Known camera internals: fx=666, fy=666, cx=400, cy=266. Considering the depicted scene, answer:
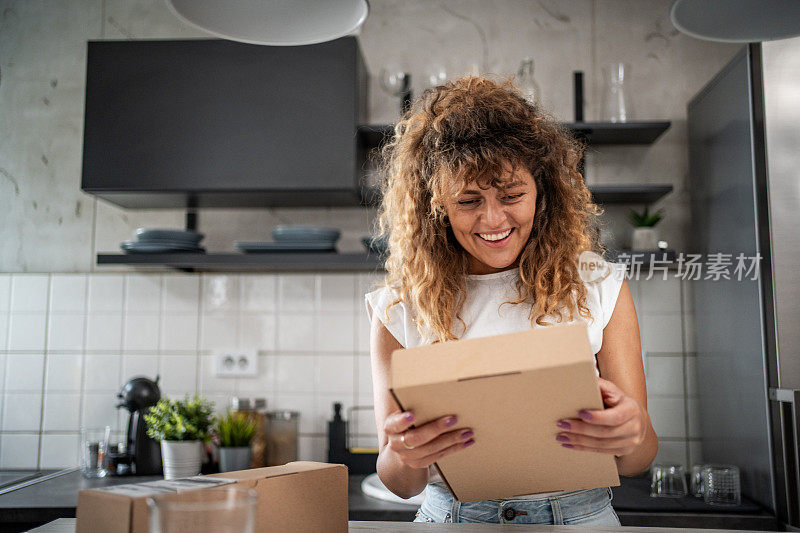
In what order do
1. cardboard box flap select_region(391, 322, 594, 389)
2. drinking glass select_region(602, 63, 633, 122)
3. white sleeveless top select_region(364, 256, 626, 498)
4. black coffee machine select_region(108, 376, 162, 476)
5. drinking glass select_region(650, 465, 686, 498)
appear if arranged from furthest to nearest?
drinking glass select_region(602, 63, 633, 122), black coffee machine select_region(108, 376, 162, 476), drinking glass select_region(650, 465, 686, 498), white sleeveless top select_region(364, 256, 626, 498), cardboard box flap select_region(391, 322, 594, 389)

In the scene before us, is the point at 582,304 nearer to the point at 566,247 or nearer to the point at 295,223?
the point at 566,247

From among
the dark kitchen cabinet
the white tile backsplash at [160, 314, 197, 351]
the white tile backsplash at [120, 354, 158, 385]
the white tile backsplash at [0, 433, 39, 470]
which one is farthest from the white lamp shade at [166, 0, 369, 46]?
the white tile backsplash at [0, 433, 39, 470]

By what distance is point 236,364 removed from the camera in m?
2.37

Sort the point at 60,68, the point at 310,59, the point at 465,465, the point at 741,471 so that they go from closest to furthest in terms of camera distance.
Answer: the point at 465,465 < the point at 741,471 < the point at 310,59 < the point at 60,68

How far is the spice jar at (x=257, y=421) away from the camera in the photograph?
82.7 inches

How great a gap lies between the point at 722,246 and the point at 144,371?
1974 mm

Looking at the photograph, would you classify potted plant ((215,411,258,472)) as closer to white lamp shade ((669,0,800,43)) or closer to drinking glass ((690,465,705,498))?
drinking glass ((690,465,705,498))

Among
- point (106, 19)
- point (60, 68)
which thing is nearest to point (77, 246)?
point (60, 68)

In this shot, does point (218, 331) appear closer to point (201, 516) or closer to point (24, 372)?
point (24, 372)

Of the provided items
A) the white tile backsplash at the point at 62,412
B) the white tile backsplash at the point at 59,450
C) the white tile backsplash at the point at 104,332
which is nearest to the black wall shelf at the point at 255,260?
the white tile backsplash at the point at 104,332

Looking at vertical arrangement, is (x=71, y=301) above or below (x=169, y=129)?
below

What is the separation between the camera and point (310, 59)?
2.10 m

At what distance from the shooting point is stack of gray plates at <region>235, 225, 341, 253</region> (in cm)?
209

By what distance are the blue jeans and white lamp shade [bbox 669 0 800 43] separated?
80cm
